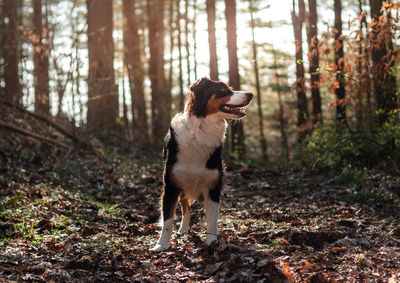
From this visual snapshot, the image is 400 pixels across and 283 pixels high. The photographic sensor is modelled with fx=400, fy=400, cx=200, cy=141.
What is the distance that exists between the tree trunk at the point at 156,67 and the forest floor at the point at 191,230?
8.84 metres

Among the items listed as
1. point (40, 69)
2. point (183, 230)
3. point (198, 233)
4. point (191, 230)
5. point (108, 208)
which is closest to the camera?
point (198, 233)

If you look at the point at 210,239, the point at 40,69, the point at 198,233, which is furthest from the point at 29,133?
the point at 210,239

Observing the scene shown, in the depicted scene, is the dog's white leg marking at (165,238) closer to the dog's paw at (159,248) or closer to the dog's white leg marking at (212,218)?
the dog's paw at (159,248)

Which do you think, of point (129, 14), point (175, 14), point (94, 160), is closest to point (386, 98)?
point (94, 160)

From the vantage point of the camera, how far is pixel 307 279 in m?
3.70

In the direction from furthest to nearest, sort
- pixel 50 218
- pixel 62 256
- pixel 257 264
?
pixel 50 218 → pixel 62 256 → pixel 257 264

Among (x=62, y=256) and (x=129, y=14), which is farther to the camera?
(x=129, y=14)

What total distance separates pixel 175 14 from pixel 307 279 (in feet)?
74.2

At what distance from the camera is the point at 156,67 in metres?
21.0

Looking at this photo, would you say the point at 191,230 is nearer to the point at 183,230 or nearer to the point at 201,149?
the point at 183,230

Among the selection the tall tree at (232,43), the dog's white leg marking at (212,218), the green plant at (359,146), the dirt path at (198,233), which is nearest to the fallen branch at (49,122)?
the dirt path at (198,233)

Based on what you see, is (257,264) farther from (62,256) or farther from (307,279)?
(62,256)

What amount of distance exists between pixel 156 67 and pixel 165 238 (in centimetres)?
1692

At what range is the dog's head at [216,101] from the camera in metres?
5.01
